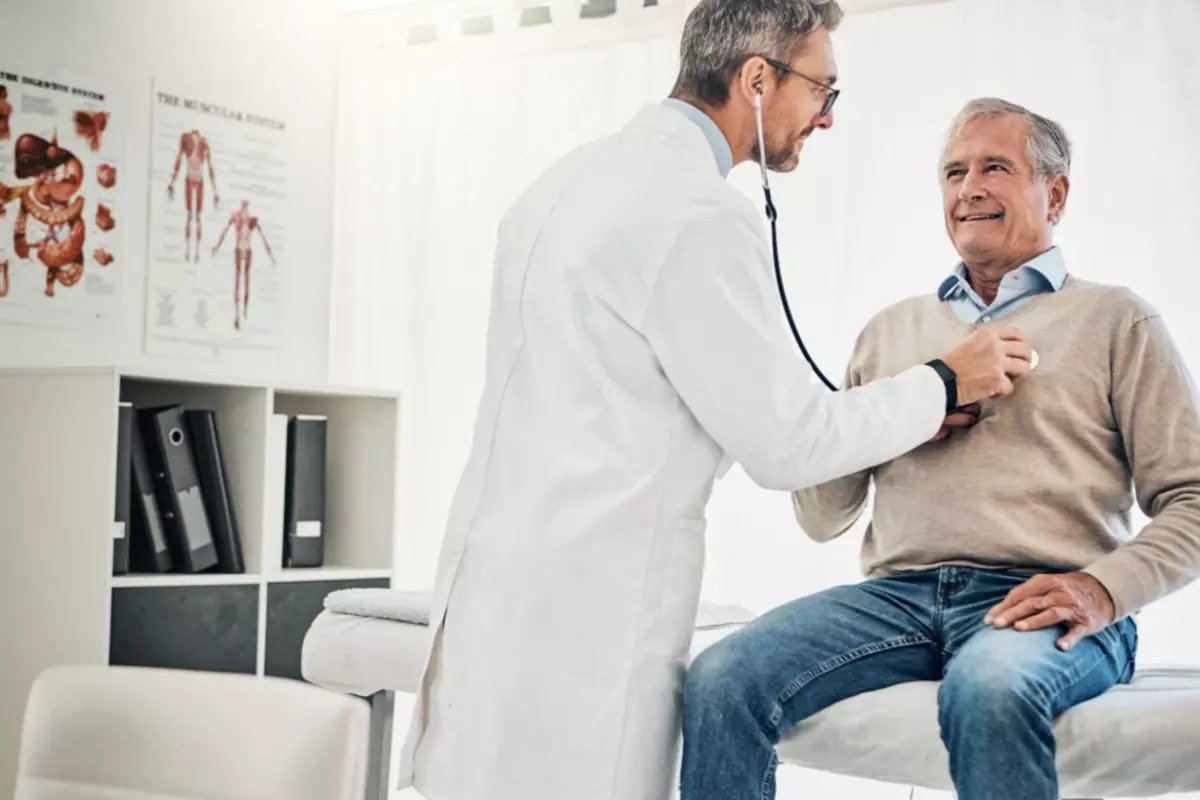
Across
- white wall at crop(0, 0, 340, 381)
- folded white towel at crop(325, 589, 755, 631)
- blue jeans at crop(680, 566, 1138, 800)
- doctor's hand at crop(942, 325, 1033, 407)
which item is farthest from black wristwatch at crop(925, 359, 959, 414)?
white wall at crop(0, 0, 340, 381)

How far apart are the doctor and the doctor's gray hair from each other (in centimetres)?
15

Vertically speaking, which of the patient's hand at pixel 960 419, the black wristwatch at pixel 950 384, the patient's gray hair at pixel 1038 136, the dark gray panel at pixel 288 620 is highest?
the patient's gray hair at pixel 1038 136

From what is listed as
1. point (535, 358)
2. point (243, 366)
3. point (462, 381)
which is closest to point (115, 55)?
point (243, 366)

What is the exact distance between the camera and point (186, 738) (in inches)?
50.1

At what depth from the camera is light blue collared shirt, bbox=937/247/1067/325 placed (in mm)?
1651

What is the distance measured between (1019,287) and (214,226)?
6.70ft

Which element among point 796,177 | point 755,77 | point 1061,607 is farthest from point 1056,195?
point 796,177

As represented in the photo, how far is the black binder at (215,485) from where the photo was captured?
245cm

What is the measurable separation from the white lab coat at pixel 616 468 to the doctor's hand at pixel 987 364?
0.09 metres

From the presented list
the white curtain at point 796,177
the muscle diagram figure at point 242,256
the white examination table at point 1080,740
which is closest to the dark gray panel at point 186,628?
the white curtain at point 796,177

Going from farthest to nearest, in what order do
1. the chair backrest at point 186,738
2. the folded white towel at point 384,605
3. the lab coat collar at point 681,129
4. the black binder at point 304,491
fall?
the black binder at point 304,491 < the folded white towel at point 384,605 < the lab coat collar at point 681,129 < the chair backrest at point 186,738

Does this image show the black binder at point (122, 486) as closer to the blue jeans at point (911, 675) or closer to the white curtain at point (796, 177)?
the white curtain at point (796, 177)

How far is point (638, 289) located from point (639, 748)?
0.49 meters


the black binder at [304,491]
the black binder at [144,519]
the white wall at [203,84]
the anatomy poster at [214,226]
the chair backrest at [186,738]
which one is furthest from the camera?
the anatomy poster at [214,226]
